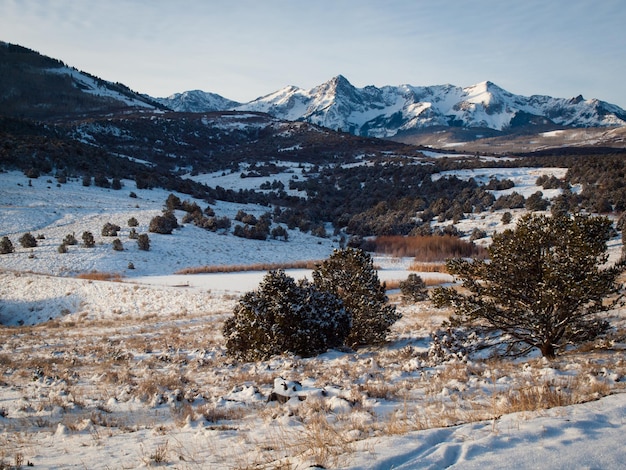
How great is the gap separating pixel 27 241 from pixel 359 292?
2527 cm

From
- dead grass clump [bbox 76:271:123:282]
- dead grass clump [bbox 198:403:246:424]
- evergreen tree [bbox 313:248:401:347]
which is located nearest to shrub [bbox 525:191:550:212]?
evergreen tree [bbox 313:248:401:347]

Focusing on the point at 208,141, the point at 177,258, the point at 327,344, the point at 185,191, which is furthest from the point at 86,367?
the point at 208,141

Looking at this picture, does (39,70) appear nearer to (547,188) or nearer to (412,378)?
(547,188)

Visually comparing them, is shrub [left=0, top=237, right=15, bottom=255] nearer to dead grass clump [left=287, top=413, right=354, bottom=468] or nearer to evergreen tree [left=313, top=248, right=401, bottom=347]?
evergreen tree [left=313, top=248, right=401, bottom=347]

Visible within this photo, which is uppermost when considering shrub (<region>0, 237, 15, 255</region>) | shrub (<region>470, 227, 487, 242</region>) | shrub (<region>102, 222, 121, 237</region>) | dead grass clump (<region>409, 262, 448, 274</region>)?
shrub (<region>470, 227, 487, 242</region>)

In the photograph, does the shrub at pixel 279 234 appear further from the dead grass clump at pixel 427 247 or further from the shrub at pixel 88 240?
the shrub at pixel 88 240

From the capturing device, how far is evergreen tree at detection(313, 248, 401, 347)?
9922 millimetres

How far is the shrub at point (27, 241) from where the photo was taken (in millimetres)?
25844

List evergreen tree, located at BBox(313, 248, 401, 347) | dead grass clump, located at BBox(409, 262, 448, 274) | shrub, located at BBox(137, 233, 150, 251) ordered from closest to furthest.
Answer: evergreen tree, located at BBox(313, 248, 401, 347), dead grass clump, located at BBox(409, 262, 448, 274), shrub, located at BBox(137, 233, 150, 251)

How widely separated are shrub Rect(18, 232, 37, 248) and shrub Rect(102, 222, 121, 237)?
4229 mm

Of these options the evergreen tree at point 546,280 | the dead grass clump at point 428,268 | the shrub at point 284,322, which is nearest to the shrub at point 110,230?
the dead grass clump at point 428,268

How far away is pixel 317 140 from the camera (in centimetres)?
9150

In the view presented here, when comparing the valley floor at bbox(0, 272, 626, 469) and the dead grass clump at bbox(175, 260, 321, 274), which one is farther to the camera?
the dead grass clump at bbox(175, 260, 321, 274)

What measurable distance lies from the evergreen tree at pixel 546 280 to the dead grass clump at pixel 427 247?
23619 millimetres
